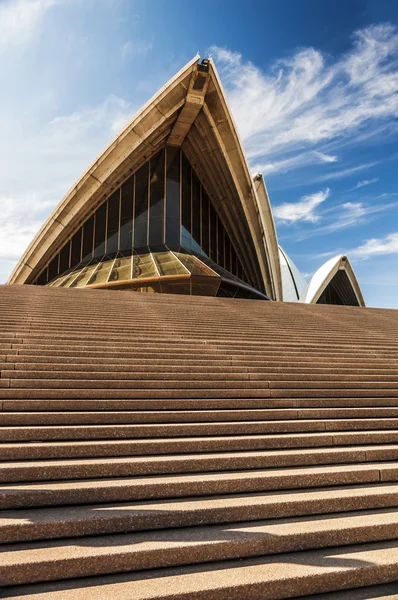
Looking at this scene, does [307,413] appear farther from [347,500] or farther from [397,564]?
[397,564]

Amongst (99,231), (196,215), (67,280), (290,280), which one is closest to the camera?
(67,280)

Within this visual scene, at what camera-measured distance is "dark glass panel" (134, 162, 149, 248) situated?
2047cm

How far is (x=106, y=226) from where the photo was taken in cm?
2100

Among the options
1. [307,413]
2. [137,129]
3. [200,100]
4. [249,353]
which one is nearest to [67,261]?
[137,129]

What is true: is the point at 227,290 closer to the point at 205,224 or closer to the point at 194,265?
the point at 194,265

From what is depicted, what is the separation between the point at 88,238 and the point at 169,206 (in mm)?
4146

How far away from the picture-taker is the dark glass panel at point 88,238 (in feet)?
68.2

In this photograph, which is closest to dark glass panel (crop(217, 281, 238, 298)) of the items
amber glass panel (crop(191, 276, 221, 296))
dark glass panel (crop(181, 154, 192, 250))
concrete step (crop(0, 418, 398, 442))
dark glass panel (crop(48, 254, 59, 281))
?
amber glass panel (crop(191, 276, 221, 296))

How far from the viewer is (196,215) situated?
73.0 feet

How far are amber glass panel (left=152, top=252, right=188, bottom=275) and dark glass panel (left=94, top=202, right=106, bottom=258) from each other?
10.8 feet

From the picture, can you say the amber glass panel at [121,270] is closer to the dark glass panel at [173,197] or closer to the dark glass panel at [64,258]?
the dark glass panel at [173,197]

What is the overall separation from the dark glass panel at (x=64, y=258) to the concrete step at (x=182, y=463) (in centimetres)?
1890

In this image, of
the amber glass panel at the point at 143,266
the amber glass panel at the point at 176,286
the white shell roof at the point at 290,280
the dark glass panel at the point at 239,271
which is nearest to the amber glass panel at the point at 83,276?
the amber glass panel at the point at 143,266

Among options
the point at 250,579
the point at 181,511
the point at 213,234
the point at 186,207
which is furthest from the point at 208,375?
the point at 213,234
